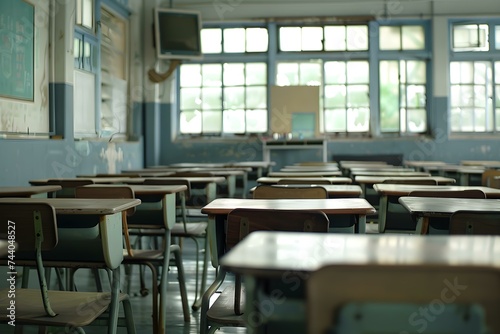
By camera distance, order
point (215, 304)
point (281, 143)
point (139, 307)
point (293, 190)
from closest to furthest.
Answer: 1. point (215, 304)
2. point (293, 190)
3. point (139, 307)
4. point (281, 143)

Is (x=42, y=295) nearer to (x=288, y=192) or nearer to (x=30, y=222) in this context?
(x=30, y=222)

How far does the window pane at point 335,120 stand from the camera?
414 inches

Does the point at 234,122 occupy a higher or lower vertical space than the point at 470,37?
lower

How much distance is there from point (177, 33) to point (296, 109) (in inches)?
87.6

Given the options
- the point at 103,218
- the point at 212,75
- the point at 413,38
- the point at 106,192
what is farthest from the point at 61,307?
the point at 413,38

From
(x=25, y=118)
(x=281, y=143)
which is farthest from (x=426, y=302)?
(x=281, y=143)

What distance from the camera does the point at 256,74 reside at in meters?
10.6

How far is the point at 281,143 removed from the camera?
9.70 m

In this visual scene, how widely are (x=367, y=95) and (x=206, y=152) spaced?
280 cm

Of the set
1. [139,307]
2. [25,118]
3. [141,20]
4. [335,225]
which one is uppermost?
[141,20]

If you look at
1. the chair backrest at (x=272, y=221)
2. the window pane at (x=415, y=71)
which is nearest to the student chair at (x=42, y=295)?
the chair backrest at (x=272, y=221)

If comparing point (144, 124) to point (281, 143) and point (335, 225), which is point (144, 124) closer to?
point (281, 143)

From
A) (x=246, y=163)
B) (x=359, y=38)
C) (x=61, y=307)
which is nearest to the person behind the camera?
(x=61, y=307)

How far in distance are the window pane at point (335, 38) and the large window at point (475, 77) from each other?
69.1 inches
